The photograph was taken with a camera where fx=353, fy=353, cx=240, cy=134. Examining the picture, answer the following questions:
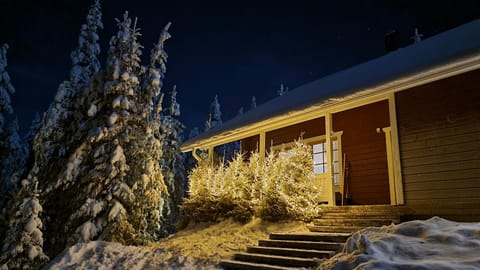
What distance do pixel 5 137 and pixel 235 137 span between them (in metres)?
12.5

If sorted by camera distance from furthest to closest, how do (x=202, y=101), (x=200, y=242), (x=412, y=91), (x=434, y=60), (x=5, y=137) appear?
(x=202, y=101)
(x=5, y=137)
(x=200, y=242)
(x=412, y=91)
(x=434, y=60)

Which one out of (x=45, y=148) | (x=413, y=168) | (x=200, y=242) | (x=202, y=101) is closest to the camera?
(x=413, y=168)

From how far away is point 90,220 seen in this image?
29.2 ft

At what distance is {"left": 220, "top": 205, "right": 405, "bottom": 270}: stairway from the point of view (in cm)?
533

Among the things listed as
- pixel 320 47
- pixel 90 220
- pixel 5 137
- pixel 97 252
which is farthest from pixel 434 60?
pixel 320 47

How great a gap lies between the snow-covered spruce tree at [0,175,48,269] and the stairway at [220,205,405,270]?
5.18 meters

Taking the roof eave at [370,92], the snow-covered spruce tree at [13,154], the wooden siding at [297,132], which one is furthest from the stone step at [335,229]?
the snow-covered spruce tree at [13,154]

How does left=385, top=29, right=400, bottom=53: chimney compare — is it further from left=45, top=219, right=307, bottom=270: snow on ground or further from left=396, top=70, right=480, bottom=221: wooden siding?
left=45, top=219, right=307, bottom=270: snow on ground

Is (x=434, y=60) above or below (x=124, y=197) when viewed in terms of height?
above

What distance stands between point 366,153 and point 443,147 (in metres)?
3.01

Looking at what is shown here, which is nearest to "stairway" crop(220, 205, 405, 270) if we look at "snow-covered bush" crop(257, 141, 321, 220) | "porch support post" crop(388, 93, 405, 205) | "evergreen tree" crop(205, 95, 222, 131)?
"porch support post" crop(388, 93, 405, 205)

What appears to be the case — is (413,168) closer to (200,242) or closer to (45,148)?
(200,242)

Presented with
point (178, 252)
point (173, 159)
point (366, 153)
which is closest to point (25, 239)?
point (178, 252)

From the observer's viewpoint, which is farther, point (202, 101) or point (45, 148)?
point (202, 101)
